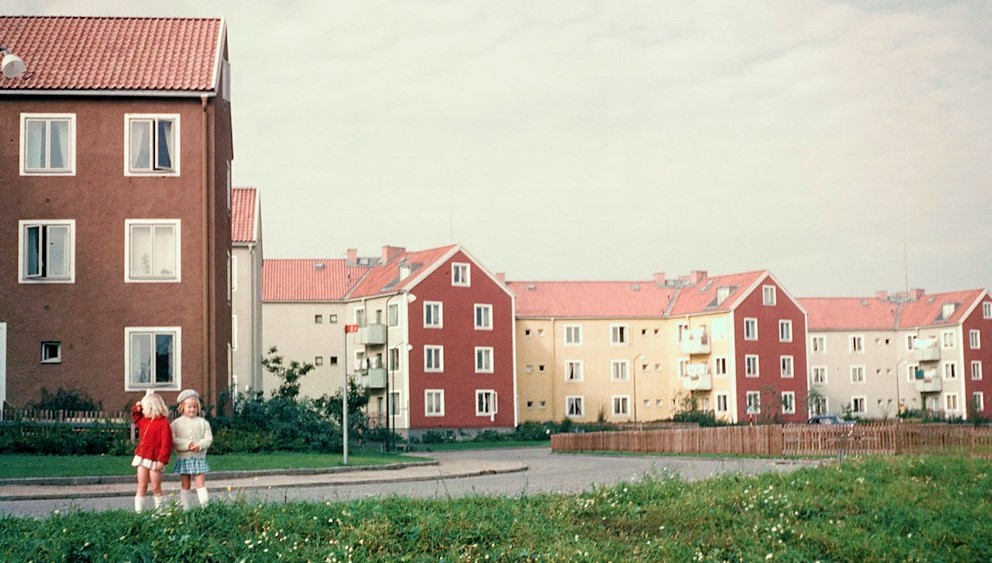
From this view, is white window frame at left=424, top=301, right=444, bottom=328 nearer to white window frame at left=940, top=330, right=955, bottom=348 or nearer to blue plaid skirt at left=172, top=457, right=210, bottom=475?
white window frame at left=940, top=330, right=955, bottom=348

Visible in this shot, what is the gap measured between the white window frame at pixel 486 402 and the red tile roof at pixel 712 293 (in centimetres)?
2145

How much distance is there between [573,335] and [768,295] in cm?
1526

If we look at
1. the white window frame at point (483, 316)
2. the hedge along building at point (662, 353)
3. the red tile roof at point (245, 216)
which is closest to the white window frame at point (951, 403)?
the hedge along building at point (662, 353)

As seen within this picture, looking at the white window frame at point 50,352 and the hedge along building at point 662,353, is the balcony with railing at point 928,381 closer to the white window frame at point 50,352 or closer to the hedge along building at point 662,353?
the hedge along building at point 662,353

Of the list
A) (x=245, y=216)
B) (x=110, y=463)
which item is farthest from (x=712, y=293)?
(x=110, y=463)

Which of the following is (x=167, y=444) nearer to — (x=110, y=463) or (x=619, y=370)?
(x=110, y=463)

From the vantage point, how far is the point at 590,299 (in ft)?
306

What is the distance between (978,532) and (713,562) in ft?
11.1

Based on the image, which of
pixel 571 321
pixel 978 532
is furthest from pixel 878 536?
pixel 571 321

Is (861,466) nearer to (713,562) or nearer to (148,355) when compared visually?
(713,562)

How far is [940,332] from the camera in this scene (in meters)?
105

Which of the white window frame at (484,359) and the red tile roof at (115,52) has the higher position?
the red tile roof at (115,52)

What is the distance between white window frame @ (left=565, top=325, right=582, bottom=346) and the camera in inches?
3561

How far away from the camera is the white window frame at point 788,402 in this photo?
291 ft
